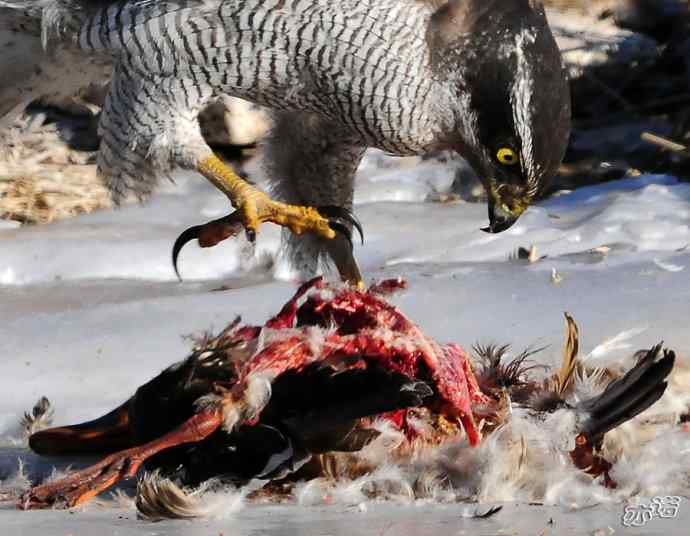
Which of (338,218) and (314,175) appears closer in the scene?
(338,218)

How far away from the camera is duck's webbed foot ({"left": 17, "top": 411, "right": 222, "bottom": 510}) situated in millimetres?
2727

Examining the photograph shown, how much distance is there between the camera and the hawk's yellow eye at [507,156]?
4484mm

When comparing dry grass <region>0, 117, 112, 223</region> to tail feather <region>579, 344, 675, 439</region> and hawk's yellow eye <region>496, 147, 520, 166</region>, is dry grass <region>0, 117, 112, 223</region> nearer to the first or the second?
hawk's yellow eye <region>496, 147, 520, 166</region>

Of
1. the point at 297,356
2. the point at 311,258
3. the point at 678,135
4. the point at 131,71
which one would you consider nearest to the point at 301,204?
the point at 311,258

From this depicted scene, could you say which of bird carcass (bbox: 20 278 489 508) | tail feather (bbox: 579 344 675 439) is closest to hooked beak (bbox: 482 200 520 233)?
bird carcass (bbox: 20 278 489 508)

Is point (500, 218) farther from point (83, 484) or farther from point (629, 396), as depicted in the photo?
point (83, 484)

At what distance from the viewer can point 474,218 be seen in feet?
20.5

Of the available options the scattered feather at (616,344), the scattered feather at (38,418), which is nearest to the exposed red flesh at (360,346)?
the scattered feather at (616,344)

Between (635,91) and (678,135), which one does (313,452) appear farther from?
(635,91)

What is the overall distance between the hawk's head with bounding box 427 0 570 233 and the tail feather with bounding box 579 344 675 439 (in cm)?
152

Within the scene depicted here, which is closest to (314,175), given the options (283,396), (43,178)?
(43,178)

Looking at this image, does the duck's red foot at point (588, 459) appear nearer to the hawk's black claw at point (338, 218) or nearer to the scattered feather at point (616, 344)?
the scattered feather at point (616, 344)

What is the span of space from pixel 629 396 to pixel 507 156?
1.69m

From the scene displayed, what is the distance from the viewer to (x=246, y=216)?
14.3ft
